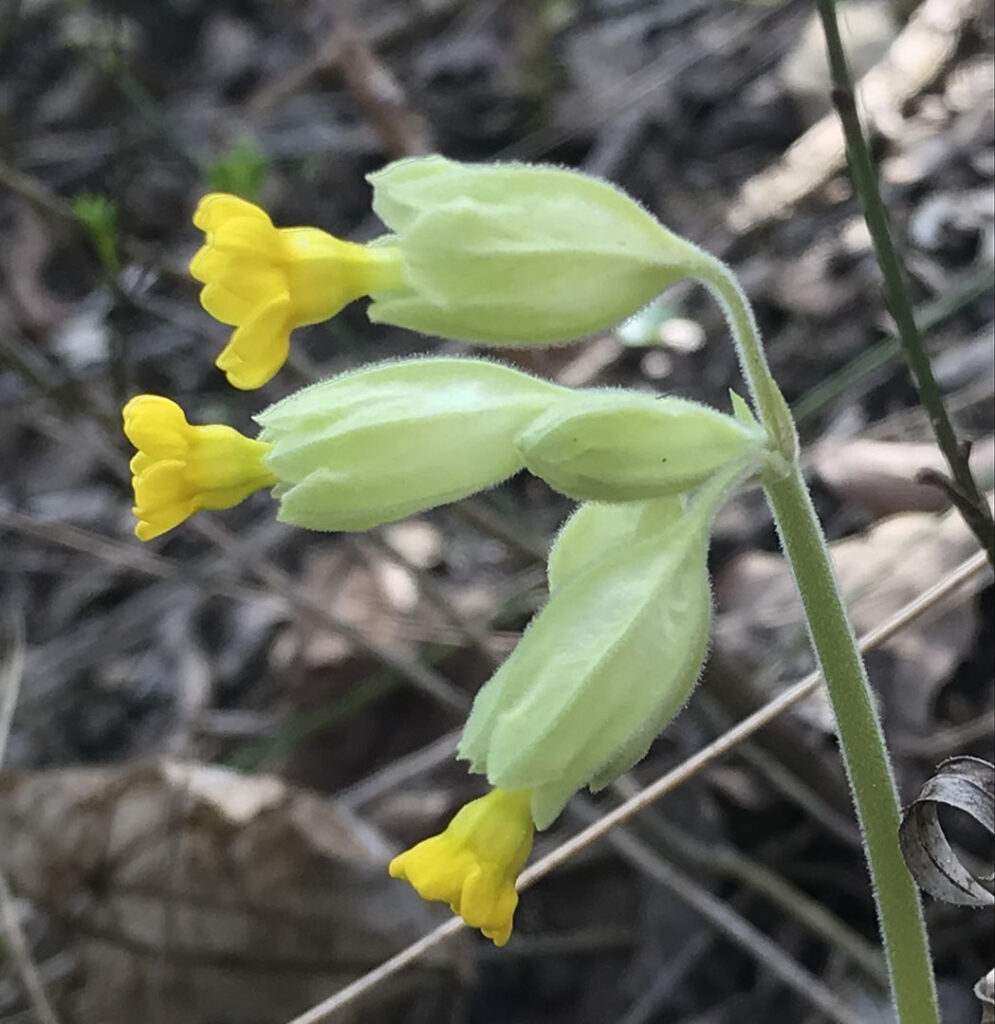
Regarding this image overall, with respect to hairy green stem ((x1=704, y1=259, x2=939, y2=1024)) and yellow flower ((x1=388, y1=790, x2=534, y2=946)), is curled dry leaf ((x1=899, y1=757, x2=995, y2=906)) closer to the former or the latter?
hairy green stem ((x1=704, y1=259, x2=939, y2=1024))

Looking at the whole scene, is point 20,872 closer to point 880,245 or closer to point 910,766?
point 910,766

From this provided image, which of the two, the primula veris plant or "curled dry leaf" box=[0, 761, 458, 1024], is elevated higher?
the primula veris plant

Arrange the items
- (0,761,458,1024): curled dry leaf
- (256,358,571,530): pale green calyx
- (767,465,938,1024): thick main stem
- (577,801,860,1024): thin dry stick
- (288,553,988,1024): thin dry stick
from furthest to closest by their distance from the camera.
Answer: (0,761,458,1024): curled dry leaf → (577,801,860,1024): thin dry stick → (288,553,988,1024): thin dry stick → (256,358,571,530): pale green calyx → (767,465,938,1024): thick main stem

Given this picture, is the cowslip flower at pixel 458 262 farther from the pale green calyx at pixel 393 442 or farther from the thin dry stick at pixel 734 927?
the thin dry stick at pixel 734 927

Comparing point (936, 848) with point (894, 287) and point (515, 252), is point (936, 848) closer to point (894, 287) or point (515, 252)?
point (894, 287)

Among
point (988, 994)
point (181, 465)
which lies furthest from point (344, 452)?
point (988, 994)

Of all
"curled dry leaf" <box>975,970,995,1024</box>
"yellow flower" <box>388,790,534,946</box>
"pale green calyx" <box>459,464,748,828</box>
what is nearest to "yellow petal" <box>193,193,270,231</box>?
"pale green calyx" <box>459,464,748,828</box>
